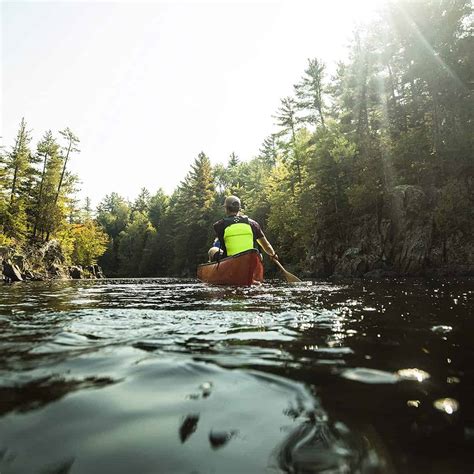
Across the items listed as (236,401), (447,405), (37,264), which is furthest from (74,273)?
(447,405)

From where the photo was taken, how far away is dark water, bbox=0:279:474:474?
114 centimetres

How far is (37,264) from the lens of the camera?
3334 cm

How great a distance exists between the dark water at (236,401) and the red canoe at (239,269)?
5.40 m

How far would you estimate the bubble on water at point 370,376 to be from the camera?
6.10ft

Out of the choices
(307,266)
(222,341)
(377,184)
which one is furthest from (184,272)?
(222,341)

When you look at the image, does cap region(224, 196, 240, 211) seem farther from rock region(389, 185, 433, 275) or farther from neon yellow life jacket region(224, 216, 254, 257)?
rock region(389, 185, 433, 275)

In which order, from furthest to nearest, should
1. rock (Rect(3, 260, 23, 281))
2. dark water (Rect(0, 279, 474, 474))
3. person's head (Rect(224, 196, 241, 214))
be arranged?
rock (Rect(3, 260, 23, 281)) < person's head (Rect(224, 196, 241, 214)) < dark water (Rect(0, 279, 474, 474))

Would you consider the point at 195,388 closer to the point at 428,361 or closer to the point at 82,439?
the point at 82,439

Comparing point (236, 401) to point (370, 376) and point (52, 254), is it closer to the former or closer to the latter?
point (370, 376)

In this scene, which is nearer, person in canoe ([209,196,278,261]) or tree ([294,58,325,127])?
person in canoe ([209,196,278,261])

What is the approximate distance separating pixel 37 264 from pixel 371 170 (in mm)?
30227

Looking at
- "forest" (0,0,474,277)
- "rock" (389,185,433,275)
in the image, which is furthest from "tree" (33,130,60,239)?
"rock" (389,185,433,275)

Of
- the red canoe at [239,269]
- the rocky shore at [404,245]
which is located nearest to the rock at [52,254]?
the rocky shore at [404,245]

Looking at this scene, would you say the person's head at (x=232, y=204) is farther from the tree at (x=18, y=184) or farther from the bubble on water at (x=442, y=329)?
the tree at (x=18, y=184)
